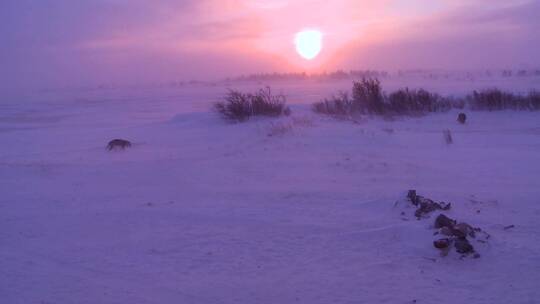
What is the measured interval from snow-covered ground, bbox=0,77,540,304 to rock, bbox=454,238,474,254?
0.10 metres

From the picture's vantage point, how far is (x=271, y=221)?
7.66 m

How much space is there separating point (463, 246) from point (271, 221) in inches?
108

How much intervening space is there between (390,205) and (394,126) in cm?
1114

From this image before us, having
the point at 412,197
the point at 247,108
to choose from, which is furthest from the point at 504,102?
the point at 412,197

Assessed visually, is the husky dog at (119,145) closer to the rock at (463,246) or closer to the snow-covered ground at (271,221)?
the snow-covered ground at (271,221)

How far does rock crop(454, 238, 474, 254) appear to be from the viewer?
5.92m

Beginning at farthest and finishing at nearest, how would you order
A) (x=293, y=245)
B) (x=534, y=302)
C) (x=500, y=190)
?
1. (x=500, y=190)
2. (x=293, y=245)
3. (x=534, y=302)

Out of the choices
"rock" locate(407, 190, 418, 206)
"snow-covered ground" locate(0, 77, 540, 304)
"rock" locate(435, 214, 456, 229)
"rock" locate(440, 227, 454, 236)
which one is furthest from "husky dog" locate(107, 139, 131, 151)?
"rock" locate(440, 227, 454, 236)

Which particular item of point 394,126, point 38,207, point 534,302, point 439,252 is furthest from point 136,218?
point 394,126

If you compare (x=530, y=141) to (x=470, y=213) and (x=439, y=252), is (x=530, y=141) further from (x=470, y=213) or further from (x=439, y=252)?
(x=439, y=252)

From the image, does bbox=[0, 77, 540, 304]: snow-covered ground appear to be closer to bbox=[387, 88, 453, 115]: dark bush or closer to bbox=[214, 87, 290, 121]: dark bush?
bbox=[214, 87, 290, 121]: dark bush

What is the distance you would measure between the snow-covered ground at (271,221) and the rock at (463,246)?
0.10m

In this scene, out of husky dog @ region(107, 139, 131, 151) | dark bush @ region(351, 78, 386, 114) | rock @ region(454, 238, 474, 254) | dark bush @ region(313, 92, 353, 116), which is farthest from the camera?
dark bush @ region(351, 78, 386, 114)

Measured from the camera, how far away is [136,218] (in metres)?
8.14
